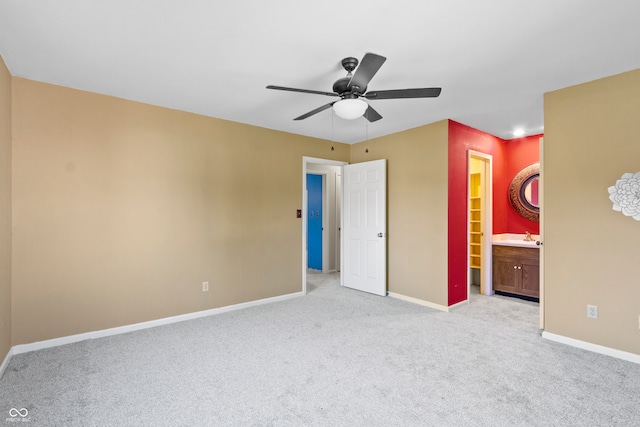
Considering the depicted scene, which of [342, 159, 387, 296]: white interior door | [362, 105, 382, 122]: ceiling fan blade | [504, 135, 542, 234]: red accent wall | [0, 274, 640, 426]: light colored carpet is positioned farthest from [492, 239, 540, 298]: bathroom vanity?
[362, 105, 382, 122]: ceiling fan blade

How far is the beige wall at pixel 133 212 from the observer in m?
2.84

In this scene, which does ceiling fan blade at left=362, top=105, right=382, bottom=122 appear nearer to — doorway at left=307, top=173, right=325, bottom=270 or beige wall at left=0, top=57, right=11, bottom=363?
beige wall at left=0, top=57, right=11, bottom=363

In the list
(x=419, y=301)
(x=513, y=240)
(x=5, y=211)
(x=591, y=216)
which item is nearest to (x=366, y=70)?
(x=591, y=216)

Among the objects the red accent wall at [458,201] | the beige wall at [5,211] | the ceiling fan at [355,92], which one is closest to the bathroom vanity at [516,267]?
the red accent wall at [458,201]

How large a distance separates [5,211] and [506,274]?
19.4ft

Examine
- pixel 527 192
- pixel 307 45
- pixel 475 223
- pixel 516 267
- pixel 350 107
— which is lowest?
pixel 516 267

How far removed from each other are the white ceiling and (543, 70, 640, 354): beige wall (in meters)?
0.25

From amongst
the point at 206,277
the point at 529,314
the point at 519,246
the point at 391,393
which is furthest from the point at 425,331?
the point at 206,277

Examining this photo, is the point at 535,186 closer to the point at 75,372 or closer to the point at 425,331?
the point at 425,331

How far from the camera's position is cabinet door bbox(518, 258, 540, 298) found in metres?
4.32

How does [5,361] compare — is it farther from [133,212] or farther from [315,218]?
[315,218]

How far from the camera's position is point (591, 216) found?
9.35 ft

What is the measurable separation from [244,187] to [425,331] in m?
2.83

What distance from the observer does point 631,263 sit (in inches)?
104
